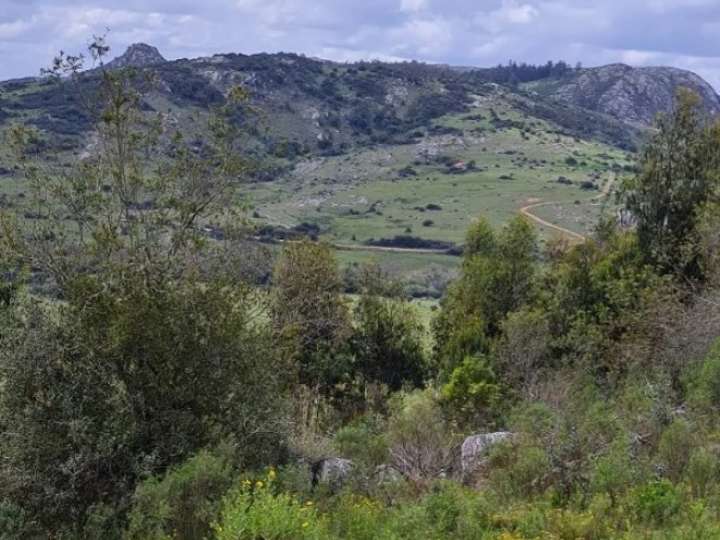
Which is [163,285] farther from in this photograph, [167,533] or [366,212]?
[366,212]

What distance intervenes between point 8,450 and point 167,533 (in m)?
2.06

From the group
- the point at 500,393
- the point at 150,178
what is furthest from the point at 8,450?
the point at 500,393

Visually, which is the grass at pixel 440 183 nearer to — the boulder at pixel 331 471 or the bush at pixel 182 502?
the boulder at pixel 331 471

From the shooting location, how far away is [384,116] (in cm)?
15825

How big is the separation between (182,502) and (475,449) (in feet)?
14.2

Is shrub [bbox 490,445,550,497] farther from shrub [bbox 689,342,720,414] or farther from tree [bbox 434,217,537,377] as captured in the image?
tree [bbox 434,217,537,377]

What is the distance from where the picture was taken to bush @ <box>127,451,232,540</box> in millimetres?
7281

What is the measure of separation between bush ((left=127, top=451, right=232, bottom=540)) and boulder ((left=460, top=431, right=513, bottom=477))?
3.28 m

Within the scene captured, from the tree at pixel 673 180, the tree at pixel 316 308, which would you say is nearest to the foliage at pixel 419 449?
the tree at pixel 316 308

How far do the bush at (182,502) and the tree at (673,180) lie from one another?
14289 mm

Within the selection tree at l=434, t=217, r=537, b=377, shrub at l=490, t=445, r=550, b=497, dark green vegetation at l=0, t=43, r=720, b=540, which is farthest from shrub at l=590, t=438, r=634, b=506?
tree at l=434, t=217, r=537, b=377

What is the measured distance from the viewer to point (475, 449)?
10641 millimetres

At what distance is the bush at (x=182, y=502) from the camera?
7.28 metres

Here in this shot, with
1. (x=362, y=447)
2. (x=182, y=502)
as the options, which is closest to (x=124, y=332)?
(x=182, y=502)
